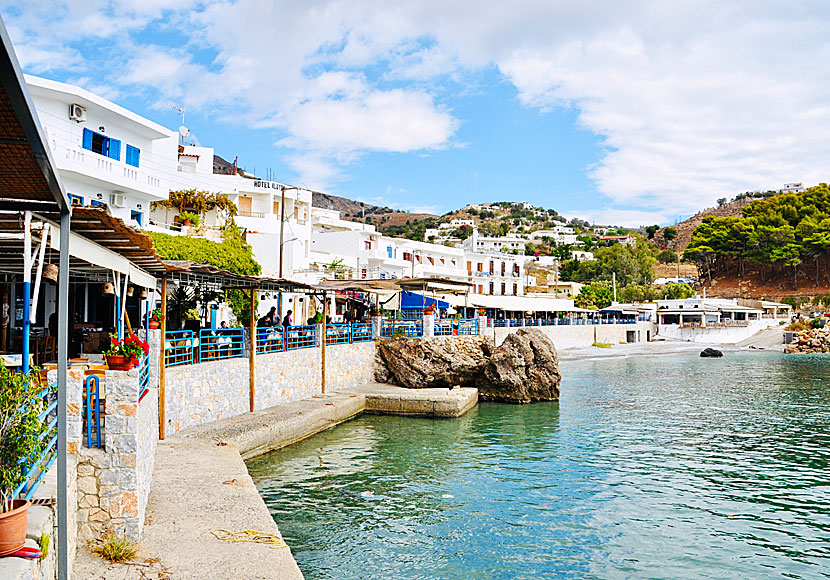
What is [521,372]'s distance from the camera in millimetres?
25844

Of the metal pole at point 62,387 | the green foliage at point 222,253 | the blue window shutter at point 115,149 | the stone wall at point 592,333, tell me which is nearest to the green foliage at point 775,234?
the stone wall at point 592,333

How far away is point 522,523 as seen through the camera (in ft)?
38.1

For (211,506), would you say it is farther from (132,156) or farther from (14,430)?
(132,156)

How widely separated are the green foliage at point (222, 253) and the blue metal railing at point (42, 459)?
1897 centimetres

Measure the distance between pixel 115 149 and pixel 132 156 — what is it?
113cm

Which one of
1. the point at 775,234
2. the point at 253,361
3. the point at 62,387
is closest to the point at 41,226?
the point at 62,387

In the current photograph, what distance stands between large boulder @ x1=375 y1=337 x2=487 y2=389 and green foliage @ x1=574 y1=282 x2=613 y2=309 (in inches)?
2098

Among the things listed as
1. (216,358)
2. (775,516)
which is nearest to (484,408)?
(216,358)

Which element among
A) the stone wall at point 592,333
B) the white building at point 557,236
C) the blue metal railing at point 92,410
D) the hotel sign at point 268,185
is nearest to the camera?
the blue metal railing at point 92,410

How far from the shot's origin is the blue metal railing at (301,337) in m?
20.5

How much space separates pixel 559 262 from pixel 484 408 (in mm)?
97385

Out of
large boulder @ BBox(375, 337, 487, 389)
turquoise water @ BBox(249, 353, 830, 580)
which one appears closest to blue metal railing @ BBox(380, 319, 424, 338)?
large boulder @ BBox(375, 337, 487, 389)

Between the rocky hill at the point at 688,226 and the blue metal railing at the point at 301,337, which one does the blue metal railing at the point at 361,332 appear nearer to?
the blue metal railing at the point at 301,337

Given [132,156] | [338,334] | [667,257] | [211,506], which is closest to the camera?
[211,506]
